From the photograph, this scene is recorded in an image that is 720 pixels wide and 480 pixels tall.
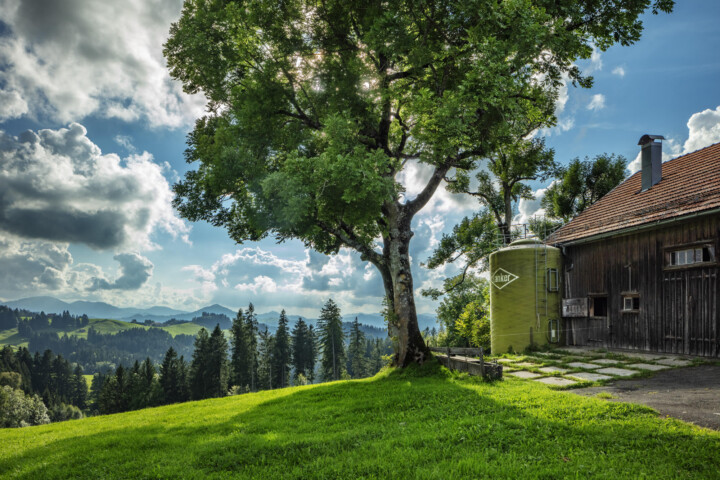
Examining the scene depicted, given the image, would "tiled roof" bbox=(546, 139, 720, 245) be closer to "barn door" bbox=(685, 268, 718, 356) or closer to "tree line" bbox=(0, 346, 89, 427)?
"barn door" bbox=(685, 268, 718, 356)

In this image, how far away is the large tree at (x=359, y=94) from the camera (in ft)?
37.3

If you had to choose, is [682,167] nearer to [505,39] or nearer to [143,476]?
[505,39]

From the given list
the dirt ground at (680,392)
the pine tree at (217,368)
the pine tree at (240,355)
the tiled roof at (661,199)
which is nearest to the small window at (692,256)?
the tiled roof at (661,199)

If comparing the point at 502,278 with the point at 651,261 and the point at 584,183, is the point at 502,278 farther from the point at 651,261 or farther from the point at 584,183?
the point at 584,183

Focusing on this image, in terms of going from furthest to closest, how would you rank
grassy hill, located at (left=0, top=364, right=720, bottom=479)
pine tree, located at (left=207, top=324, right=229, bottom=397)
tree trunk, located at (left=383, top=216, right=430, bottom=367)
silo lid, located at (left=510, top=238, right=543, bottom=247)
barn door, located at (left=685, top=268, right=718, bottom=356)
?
pine tree, located at (left=207, top=324, right=229, bottom=397) → silo lid, located at (left=510, top=238, right=543, bottom=247) → tree trunk, located at (left=383, top=216, right=430, bottom=367) → barn door, located at (left=685, top=268, right=718, bottom=356) → grassy hill, located at (left=0, top=364, right=720, bottom=479)

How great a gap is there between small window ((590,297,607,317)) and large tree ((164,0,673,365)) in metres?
8.79

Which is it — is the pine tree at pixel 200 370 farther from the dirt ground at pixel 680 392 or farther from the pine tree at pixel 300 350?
the dirt ground at pixel 680 392

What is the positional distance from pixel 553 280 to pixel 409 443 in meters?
17.0

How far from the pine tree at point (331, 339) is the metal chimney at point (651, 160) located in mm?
57455

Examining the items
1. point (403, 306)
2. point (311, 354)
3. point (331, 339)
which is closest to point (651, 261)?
point (403, 306)

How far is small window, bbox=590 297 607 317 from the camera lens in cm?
1833

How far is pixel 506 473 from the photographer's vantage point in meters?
4.84

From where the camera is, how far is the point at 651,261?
15.8 meters

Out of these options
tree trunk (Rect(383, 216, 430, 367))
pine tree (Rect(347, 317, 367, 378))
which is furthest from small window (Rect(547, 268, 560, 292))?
pine tree (Rect(347, 317, 367, 378))
